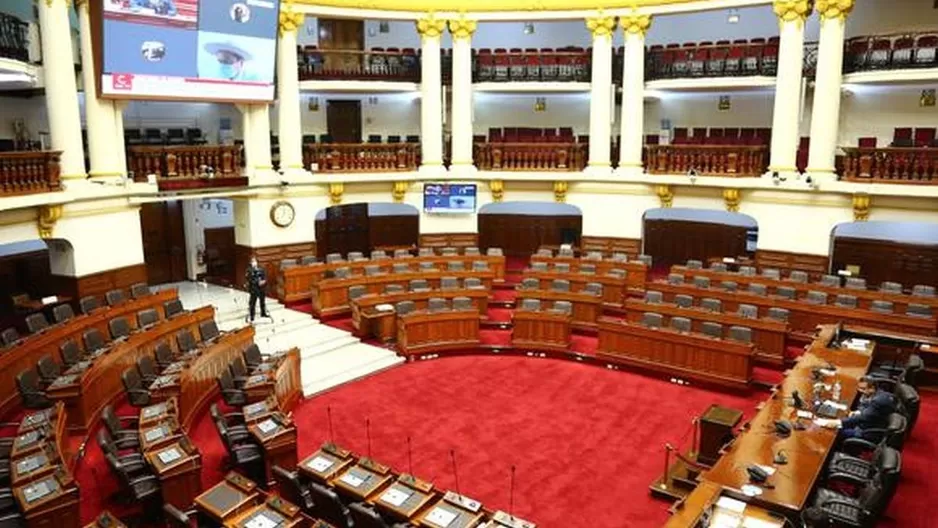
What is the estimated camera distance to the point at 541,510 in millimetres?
8438

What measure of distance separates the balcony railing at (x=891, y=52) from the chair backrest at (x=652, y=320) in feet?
26.8

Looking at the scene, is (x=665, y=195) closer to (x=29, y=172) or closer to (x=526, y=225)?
(x=526, y=225)

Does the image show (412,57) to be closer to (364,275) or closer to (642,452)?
(364,275)

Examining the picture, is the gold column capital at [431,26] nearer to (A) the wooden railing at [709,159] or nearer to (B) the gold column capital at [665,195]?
(A) the wooden railing at [709,159]

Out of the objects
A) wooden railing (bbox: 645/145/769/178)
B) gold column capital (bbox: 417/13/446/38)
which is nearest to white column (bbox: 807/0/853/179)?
wooden railing (bbox: 645/145/769/178)

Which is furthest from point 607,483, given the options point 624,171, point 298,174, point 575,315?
point 298,174

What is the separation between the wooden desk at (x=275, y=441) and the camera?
8.54m

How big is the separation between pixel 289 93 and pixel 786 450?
14.3 meters

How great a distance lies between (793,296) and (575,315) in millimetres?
4343

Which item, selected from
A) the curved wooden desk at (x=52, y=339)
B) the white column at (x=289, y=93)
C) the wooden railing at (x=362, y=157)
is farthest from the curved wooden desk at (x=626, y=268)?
the curved wooden desk at (x=52, y=339)

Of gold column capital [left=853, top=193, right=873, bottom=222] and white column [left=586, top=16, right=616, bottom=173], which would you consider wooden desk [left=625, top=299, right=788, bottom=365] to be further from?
white column [left=586, top=16, right=616, bottom=173]

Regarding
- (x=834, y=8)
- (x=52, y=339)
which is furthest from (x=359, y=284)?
(x=834, y=8)

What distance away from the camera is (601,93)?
18.4 m

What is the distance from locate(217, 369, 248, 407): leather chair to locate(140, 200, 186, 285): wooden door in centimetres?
922
